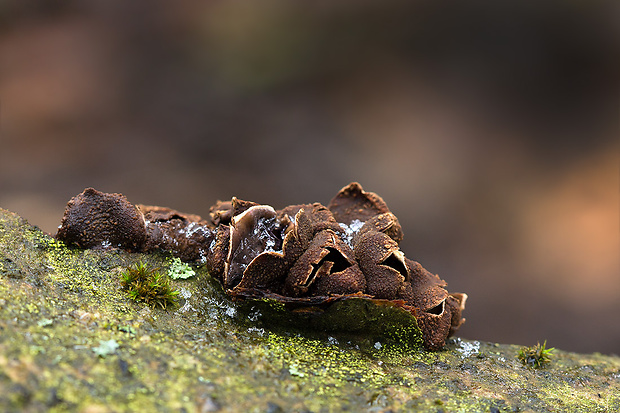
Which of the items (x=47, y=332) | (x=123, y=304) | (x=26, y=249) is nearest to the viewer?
(x=47, y=332)

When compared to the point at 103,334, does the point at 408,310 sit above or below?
above

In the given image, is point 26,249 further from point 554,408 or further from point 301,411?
point 554,408

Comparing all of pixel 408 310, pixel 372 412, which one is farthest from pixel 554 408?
pixel 372 412

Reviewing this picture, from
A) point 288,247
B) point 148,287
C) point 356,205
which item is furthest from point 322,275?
point 148,287

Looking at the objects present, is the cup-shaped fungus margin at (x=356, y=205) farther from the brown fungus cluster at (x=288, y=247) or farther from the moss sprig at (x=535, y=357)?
the moss sprig at (x=535, y=357)

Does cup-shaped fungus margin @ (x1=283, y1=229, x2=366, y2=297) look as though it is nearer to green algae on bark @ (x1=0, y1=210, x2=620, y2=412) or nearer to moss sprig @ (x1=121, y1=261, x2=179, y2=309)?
green algae on bark @ (x1=0, y1=210, x2=620, y2=412)

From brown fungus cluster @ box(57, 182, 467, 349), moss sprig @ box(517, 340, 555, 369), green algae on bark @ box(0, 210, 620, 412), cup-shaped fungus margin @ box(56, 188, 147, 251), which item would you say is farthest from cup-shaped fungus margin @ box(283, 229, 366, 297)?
moss sprig @ box(517, 340, 555, 369)

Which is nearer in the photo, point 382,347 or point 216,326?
point 216,326
